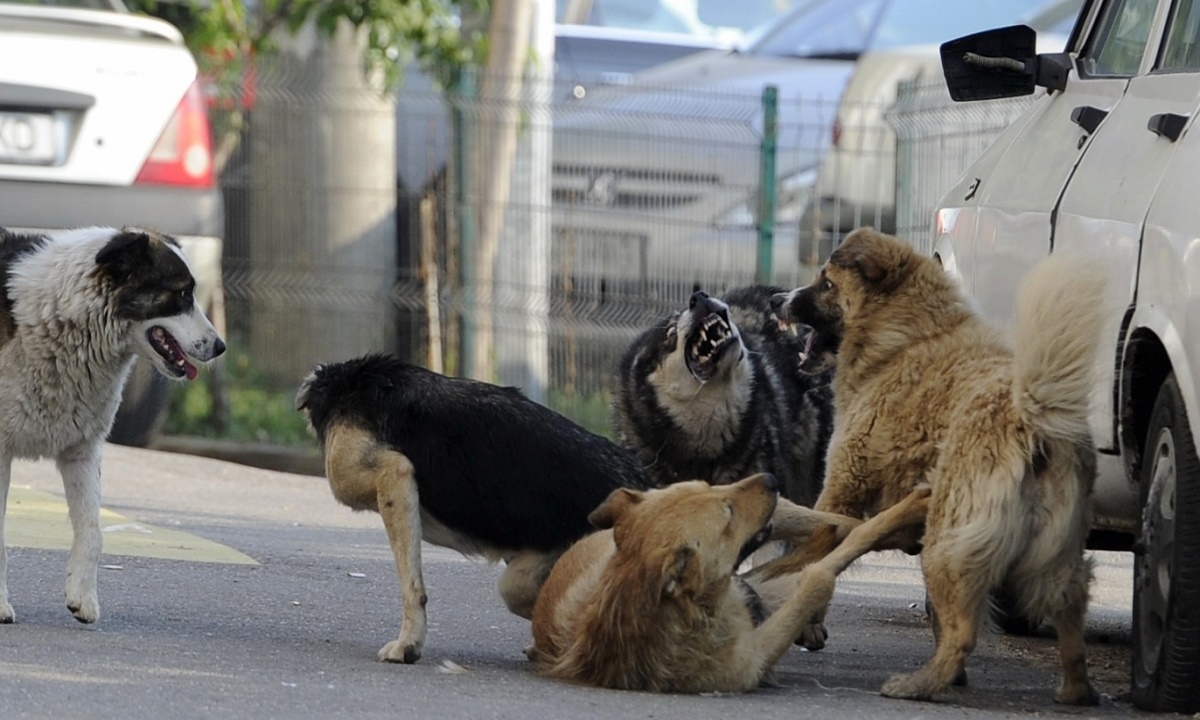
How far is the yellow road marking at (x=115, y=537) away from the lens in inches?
292

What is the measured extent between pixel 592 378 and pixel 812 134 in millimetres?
2046

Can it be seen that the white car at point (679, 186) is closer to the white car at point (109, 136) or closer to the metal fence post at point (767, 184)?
the metal fence post at point (767, 184)

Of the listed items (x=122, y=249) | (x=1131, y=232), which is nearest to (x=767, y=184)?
(x=122, y=249)

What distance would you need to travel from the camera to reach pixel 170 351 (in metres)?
6.22

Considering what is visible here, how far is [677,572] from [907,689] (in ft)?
2.38

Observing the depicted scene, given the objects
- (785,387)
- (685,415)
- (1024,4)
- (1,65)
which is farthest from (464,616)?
(1024,4)

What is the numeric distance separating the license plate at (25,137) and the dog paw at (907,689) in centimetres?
606

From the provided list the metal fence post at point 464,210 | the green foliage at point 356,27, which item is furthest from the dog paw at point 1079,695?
the green foliage at point 356,27

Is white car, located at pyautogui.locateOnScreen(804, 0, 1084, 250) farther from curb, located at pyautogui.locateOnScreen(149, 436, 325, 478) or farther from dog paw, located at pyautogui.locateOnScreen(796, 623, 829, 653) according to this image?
dog paw, located at pyautogui.locateOnScreen(796, 623, 829, 653)

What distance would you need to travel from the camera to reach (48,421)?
594 cm

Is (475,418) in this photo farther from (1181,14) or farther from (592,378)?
(592,378)

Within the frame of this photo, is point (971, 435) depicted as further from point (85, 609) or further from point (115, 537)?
point (115, 537)

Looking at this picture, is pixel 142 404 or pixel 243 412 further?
pixel 243 412

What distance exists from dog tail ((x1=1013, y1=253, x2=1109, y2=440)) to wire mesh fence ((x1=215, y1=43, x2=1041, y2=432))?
5754 millimetres
